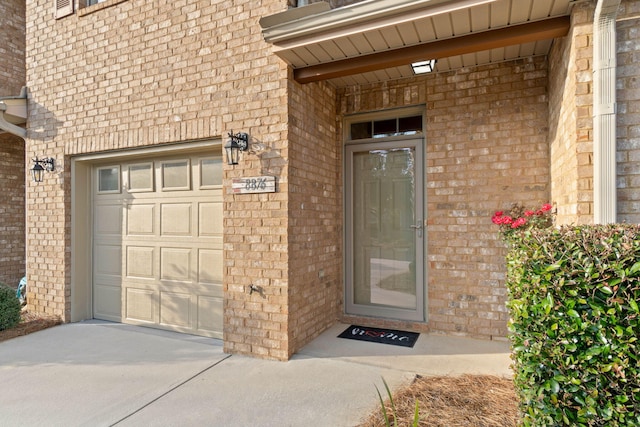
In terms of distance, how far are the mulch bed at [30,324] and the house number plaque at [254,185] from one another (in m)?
3.14

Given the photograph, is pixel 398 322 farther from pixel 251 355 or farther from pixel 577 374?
pixel 577 374

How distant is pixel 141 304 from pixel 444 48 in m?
4.42

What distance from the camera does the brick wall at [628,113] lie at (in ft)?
7.43

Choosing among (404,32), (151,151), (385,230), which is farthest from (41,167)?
(404,32)

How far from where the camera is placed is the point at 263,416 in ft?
7.84

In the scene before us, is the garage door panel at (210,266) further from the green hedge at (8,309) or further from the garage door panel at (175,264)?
the green hedge at (8,309)

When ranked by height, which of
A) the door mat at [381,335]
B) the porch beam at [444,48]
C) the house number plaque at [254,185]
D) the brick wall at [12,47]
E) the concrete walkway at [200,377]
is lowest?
the concrete walkway at [200,377]

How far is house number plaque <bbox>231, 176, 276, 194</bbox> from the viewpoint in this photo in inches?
130

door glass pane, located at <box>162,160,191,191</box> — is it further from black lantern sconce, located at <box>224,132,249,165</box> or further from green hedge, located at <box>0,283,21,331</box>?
green hedge, located at <box>0,283,21,331</box>

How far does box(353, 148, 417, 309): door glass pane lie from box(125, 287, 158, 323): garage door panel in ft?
8.25

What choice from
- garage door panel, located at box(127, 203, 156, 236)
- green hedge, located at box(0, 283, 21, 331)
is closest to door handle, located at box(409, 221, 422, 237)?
garage door panel, located at box(127, 203, 156, 236)

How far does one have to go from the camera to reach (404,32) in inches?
111

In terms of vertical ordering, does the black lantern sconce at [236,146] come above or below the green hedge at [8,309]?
above

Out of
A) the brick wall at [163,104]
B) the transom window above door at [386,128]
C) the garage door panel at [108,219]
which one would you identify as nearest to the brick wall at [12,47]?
the brick wall at [163,104]
